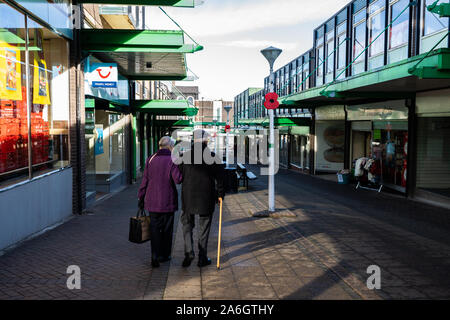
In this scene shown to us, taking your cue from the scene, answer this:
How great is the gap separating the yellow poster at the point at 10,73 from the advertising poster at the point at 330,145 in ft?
62.1

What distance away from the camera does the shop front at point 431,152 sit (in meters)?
14.3

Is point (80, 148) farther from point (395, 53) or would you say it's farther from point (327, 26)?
point (327, 26)

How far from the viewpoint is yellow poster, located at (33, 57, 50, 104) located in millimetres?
8886

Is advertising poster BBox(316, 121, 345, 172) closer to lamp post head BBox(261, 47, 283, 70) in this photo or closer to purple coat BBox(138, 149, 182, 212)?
lamp post head BBox(261, 47, 283, 70)

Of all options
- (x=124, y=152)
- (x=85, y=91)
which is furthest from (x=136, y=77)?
(x=85, y=91)

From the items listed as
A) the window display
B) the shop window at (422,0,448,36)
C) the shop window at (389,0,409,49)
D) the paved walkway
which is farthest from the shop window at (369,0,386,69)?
the window display

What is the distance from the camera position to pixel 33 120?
872 centimetres

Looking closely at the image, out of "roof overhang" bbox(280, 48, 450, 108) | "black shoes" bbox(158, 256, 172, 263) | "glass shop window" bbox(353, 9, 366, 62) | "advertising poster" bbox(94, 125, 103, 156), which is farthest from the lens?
"glass shop window" bbox(353, 9, 366, 62)

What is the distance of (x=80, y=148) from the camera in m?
10.7

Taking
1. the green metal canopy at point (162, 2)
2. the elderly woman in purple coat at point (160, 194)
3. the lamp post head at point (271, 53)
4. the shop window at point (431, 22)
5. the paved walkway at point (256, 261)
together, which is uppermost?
the shop window at point (431, 22)

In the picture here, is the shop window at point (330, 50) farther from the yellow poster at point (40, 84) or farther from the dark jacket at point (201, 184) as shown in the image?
the dark jacket at point (201, 184)

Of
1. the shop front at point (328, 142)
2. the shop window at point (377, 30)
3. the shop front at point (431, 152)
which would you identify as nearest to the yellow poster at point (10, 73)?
the shop front at point (431, 152)

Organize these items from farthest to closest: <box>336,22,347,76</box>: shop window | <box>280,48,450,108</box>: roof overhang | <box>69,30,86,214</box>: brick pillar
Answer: <box>336,22,347,76</box>: shop window, <box>69,30,86,214</box>: brick pillar, <box>280,48,450,108</box>: roof overhang

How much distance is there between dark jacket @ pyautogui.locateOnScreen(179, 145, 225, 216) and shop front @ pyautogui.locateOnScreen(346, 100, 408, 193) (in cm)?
1103
